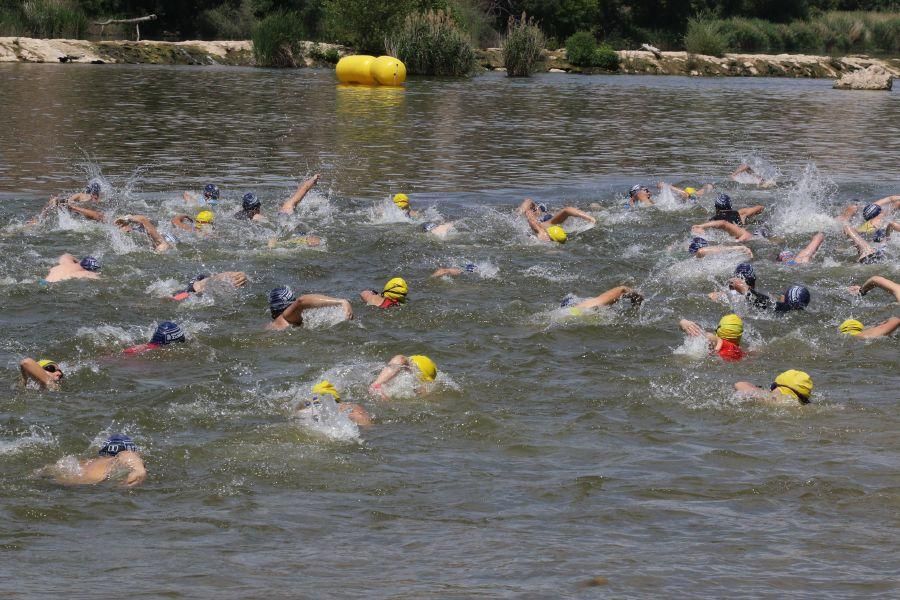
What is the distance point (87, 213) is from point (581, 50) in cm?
4333

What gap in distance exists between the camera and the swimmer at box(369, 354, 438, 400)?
10.5 metres

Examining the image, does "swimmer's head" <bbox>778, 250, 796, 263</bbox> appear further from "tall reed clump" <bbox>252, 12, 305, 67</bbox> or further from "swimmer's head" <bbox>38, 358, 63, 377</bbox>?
"tall reed clump" <bbox>252, 12, 305, 67</bbox>

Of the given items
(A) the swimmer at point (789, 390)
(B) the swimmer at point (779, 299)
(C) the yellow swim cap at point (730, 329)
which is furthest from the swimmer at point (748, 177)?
(A) the swimmer at point (789, 390)

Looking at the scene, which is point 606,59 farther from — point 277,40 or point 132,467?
point 132,467

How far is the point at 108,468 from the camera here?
8531 mm

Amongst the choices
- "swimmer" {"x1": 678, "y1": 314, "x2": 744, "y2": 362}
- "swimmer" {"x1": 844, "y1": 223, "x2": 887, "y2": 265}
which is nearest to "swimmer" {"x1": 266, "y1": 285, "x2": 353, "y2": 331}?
"swimmer" {"x1": 678, "y1": 314, "x2": 744, "y2": 362}

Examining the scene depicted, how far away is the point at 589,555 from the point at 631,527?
0.60 metres

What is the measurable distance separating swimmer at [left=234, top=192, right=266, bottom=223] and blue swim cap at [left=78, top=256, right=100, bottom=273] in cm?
350

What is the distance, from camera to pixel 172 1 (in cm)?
5919

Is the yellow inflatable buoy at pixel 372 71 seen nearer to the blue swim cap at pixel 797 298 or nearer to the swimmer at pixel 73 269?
the swimmer at pixel 73 269

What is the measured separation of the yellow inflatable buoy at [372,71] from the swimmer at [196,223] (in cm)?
2647

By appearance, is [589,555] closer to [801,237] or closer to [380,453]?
[380,453]

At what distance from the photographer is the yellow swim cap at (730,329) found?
11.9m

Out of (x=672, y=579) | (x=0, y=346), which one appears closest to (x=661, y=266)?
(x=0, y=346)
